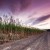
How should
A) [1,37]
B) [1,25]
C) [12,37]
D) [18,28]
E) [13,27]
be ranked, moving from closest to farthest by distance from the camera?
[1,37]
[1,25]
[12,37]
[13,27]
[18,28]

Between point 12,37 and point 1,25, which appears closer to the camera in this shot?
point 1,25

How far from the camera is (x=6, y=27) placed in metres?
30.8

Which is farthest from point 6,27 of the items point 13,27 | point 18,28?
point 18,28

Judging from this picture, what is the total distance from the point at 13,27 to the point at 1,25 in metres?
7.99

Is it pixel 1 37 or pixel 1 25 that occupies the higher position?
pixel 1 25

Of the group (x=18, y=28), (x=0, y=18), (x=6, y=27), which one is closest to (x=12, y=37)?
(x=6, y=27)

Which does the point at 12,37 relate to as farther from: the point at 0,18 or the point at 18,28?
the point at 18,28

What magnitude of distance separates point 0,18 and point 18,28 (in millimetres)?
13347

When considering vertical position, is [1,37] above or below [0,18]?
below

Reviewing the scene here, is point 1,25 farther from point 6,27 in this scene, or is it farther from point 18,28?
point 18,28

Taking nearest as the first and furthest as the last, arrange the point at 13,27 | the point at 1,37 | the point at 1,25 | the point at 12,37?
1. the point at 1,37
2. the point at 1,25
3. the point at 12,37
4. the point at 13,27

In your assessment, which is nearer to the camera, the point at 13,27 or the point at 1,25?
the point at 1,25

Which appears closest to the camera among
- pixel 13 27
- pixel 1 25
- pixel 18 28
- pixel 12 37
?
pixel 1 25

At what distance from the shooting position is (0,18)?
1015 inches
